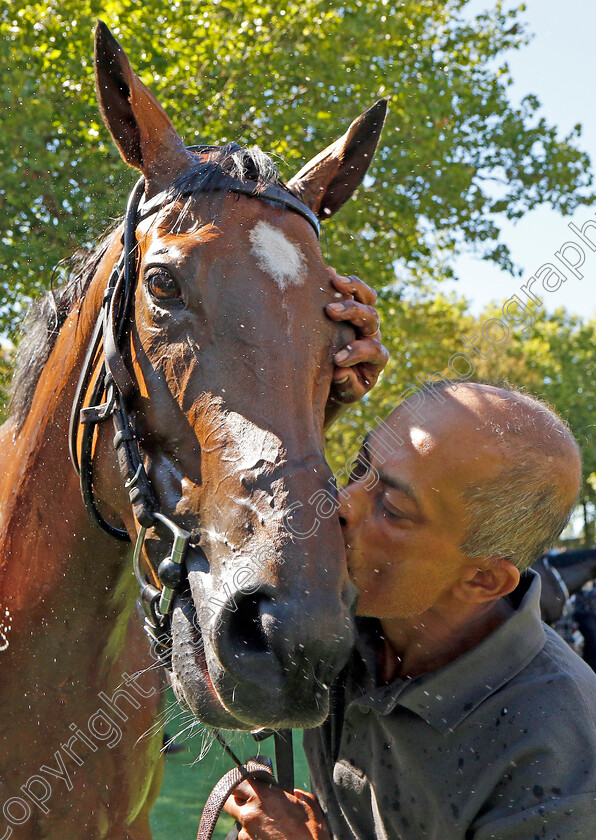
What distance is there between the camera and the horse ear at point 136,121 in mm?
2150

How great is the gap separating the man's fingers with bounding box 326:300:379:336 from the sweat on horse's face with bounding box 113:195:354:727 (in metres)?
0.03

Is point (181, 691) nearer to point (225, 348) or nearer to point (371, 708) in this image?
point (371, 708)

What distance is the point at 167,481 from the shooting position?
6.32 ft

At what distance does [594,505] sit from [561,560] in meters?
26.5

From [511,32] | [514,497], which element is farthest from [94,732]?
[511,32]

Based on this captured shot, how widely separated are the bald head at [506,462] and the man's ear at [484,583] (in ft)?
0.12

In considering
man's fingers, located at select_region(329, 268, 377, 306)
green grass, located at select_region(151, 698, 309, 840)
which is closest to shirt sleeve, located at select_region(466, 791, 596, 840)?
man's fingers, located at select_region(329, 268, 377, 306)

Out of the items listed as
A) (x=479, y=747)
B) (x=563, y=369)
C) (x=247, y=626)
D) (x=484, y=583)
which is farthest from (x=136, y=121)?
(x=563, y=369)

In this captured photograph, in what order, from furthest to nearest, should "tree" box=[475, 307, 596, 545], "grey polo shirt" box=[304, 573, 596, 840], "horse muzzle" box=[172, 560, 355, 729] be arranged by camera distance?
"tree" box=[475, 307, 596, 545] → "grey polo shirt" box=[304, 573, 596, 840] → "horse muzzle" box=[172, 560, 355, 729]

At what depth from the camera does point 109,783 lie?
2416mm

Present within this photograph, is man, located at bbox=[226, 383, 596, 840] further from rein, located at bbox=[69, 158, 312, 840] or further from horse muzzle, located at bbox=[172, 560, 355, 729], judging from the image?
horse muzzle, located at bbox=[172, 560, 355, 729]

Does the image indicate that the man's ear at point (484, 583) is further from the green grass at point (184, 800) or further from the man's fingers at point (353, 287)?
the green grass at point (184, 800)

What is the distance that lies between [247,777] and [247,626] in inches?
24.4

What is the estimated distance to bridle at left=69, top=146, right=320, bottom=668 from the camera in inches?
75.5
